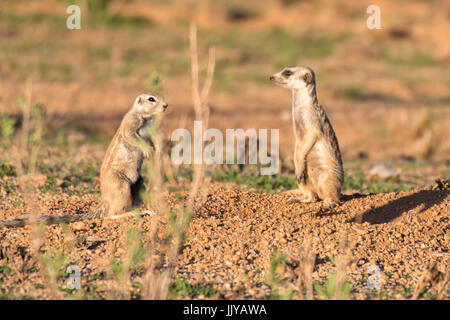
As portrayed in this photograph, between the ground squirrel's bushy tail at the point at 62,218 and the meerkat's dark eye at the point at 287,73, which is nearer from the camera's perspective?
the ground squirrel's bushy tail at the point at 62,218

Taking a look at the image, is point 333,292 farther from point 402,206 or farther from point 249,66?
point 249,66

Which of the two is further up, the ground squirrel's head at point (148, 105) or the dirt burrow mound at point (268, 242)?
the ground squirrel's head at point (148, 105)

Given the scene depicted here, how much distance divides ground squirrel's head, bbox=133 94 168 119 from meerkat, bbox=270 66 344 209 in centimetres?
A: 101

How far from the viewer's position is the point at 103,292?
3910 mm

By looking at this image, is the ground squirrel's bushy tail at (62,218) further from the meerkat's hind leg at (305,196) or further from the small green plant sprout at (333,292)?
the small green plant sprout at (333,292)

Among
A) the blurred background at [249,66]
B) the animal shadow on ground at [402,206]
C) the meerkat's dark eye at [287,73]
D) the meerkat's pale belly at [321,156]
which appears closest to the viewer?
the animal shadow on ground at [402,206]

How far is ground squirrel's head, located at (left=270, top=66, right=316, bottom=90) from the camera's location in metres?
5.61

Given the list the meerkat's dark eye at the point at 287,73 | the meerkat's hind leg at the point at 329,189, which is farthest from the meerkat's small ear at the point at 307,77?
the meerkat's hind leg at the point at 329,189

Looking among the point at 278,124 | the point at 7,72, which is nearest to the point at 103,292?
the point at 278,124

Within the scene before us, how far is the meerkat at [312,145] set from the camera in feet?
18.1

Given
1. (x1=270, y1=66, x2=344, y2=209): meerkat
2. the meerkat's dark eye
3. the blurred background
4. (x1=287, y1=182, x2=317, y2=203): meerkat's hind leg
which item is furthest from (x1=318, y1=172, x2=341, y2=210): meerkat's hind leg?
the blurred background

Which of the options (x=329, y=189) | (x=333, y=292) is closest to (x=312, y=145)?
(x=329, y=189)

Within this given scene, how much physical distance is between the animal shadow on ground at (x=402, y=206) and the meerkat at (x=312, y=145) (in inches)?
12.5

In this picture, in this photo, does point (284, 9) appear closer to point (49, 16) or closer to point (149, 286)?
point (49, 16)
